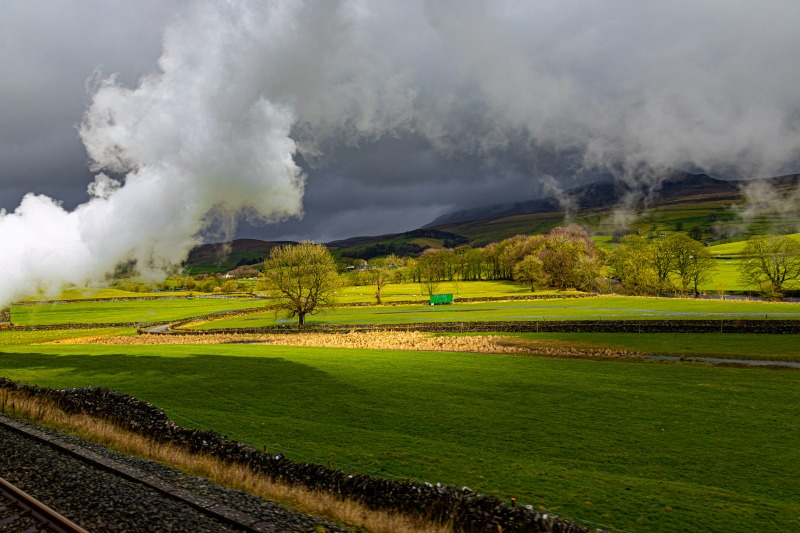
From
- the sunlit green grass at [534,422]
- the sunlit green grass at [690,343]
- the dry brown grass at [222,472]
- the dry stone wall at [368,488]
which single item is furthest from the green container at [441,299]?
the dry brown grass at [222,472]

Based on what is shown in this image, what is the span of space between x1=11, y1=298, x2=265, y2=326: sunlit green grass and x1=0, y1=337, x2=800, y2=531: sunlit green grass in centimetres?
7490

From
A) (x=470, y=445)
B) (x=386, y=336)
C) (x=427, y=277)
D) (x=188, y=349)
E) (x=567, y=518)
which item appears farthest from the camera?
(x=427, y=277)

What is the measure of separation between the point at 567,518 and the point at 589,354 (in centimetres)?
2966

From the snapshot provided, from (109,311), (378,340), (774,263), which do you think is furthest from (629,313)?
(109,311)

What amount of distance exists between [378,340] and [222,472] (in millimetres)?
37168

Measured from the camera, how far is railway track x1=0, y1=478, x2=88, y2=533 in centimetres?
1049

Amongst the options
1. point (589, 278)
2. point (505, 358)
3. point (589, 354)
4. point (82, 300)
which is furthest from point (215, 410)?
point (82, 300)

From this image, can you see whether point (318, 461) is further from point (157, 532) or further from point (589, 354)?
point (589, 354)

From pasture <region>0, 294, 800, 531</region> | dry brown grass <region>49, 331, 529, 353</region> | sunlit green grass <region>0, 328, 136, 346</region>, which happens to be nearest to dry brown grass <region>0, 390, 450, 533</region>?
pasture <region>0, 294, 800, 531</region>

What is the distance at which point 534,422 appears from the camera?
20250 millimetres

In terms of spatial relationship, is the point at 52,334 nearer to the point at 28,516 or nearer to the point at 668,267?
the point at 28,516

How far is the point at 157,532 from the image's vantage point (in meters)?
10.5

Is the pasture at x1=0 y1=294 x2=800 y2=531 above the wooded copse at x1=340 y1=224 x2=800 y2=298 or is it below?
below

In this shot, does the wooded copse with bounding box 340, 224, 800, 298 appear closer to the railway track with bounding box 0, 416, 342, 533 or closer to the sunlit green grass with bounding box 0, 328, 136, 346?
the sunlit green grass with bounding box 0, 328, 136, 346
